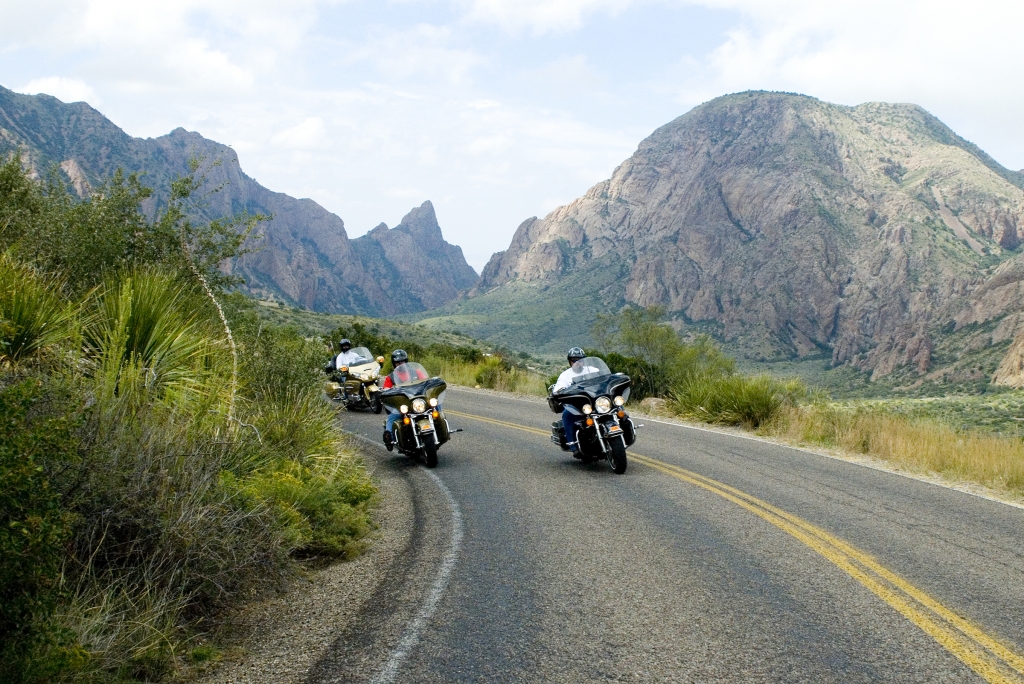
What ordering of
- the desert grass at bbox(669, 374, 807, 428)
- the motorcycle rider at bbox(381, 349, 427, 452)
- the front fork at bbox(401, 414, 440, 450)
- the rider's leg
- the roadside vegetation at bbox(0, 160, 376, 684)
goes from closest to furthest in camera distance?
the roadside vegetation at bbox(0, 160, 376, 684)
the rider's leg
the front fork at bbox(401, 414, 440, 450)
the motorcycle rider at bbox(381, 349, 427, 452)
the desert grass at bbox(669, 374, 807, 428)

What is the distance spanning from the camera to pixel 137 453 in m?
5.54

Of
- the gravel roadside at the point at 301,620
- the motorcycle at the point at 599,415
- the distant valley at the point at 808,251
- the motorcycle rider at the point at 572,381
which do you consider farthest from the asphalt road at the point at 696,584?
the distant valley at the point at 808,251

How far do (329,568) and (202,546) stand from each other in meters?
1.64

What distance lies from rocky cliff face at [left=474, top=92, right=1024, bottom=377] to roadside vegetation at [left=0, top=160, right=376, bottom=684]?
271 feet

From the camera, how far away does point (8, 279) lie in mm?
7820

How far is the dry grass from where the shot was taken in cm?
1174

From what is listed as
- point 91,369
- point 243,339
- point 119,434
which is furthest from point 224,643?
point 243,339

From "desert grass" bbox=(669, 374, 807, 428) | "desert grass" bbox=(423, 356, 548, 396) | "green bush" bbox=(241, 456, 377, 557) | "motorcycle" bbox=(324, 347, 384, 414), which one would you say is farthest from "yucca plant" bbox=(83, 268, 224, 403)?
"desert grass" bbox=(423, 356, 548, 396)

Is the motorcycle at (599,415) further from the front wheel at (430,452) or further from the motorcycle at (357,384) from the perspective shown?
the motorcycle at (357,384)

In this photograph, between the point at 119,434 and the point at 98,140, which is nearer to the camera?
the point at 119,434

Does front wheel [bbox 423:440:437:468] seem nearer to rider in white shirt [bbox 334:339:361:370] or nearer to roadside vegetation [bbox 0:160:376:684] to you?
roadside vegetation [bbox 0:160:376:684]

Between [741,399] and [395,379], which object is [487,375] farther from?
[395,379]

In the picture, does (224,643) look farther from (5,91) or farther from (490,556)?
(5,91)

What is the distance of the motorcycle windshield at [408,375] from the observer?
1316cm
